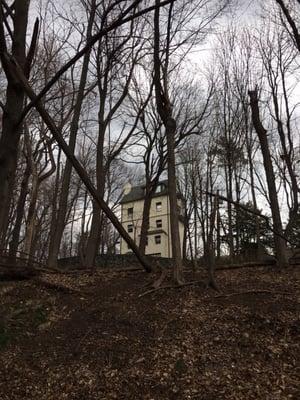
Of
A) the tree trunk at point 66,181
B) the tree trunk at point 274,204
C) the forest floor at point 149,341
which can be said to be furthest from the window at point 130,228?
the forest floor at point 149,341

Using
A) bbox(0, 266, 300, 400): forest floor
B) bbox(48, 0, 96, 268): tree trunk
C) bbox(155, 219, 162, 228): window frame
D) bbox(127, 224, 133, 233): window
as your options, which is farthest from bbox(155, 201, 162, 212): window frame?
bbox(0, 266, 300, 400): forest floor

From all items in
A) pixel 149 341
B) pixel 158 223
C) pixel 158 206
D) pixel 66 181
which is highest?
pixel 158 206

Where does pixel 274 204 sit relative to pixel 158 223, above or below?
below

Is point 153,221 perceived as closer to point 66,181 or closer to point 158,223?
point 158,223

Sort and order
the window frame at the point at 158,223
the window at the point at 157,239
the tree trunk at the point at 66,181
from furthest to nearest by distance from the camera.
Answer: the window frame at the point at 158,223 < the window at the point at 157,239 < the tree trunk at the point at 66,181

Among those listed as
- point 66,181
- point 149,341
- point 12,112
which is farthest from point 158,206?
point 12,112

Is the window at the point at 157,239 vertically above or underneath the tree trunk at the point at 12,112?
above

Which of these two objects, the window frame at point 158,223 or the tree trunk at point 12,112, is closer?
the tree trunk at point 12,112

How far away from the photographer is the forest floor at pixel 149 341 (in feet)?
13.6

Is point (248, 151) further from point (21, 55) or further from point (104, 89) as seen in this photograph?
point (21, 55)

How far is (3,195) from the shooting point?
4168 millimetres

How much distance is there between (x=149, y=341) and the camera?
5.05 m

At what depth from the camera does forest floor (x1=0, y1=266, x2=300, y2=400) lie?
4.16 meters

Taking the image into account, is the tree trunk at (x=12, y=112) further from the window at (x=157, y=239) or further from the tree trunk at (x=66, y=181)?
the window at (x=157, y=239)
